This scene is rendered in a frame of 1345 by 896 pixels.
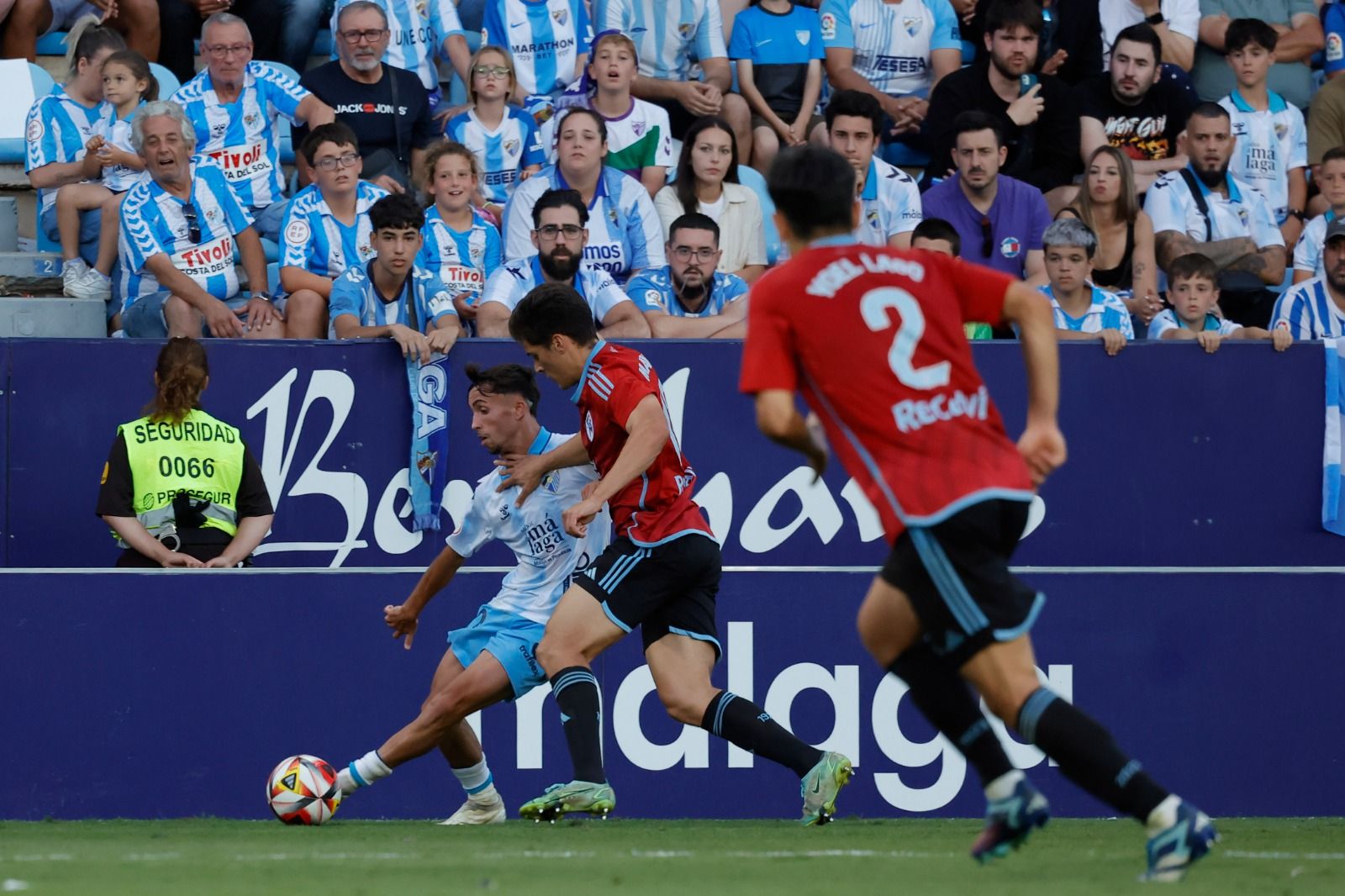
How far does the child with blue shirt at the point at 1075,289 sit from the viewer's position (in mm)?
10148

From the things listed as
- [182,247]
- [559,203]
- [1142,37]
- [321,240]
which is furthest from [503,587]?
[1142,37]

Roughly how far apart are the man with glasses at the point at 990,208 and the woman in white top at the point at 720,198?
1.12 meters

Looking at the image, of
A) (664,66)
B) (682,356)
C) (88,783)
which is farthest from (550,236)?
(88,783)

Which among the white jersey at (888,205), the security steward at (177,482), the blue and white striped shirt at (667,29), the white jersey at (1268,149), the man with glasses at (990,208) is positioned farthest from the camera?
the white jersey at (1268,149)

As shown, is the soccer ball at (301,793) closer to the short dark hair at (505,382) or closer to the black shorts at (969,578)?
the short dark hair at (505,382)

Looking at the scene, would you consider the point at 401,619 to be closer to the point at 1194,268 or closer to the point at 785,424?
the point at 785,424

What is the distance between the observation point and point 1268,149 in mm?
12250

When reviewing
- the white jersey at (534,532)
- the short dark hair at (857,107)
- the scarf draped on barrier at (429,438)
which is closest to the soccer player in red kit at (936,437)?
the white jersey at (534,532)

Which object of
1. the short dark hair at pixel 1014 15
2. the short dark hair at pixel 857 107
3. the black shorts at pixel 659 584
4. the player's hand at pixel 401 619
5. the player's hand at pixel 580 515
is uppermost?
the short dark hair at pixel 1014 15

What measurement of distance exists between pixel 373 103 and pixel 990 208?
3818 millimetres

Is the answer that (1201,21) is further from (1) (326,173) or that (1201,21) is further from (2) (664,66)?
(1) (326,173)

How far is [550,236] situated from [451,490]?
1.47 m

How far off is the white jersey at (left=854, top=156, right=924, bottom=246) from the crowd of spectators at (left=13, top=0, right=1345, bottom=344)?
Answer: 0.05 ft

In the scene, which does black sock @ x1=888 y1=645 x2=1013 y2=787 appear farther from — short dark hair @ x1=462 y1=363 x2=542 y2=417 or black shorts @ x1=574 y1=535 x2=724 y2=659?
short dark hair @ x1=462 y1=363 x2=542 y2=417
